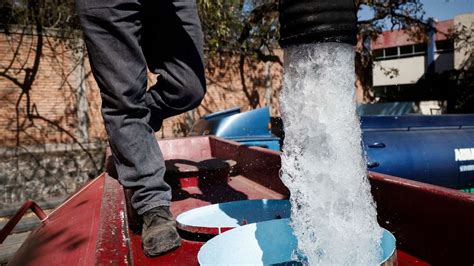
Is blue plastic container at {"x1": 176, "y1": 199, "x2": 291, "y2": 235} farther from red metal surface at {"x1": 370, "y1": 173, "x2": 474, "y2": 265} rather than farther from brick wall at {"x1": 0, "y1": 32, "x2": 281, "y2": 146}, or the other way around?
brick wall at {"x1": 0, "y1": 32, "x2": 281, "y2": 146}

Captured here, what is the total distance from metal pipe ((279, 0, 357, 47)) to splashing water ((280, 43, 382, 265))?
2 cm

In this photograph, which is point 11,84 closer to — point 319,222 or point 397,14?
point 319,222

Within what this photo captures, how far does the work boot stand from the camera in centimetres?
108

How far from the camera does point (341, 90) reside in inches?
34.1

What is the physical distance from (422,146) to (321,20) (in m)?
3.32

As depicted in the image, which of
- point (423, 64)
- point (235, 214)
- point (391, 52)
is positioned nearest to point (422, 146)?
point (235, 214)

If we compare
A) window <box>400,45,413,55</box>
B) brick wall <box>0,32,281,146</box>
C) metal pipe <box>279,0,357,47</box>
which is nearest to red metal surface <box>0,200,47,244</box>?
metal pipe <box>279,0,357,47</box>

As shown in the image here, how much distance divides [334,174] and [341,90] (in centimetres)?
20

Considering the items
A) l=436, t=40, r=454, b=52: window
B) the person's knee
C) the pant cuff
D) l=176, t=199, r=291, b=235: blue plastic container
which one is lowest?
l=176, t=199, r=291, b=235: blue plastic container

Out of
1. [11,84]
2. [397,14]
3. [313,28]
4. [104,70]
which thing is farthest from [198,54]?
[397,14]

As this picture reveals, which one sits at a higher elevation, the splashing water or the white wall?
the white wall

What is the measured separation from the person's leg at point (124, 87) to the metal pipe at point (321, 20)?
1.84 ft

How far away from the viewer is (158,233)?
3.60 ft

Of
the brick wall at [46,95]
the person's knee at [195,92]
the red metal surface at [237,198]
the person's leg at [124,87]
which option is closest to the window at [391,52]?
the brick wall at [46,95]
